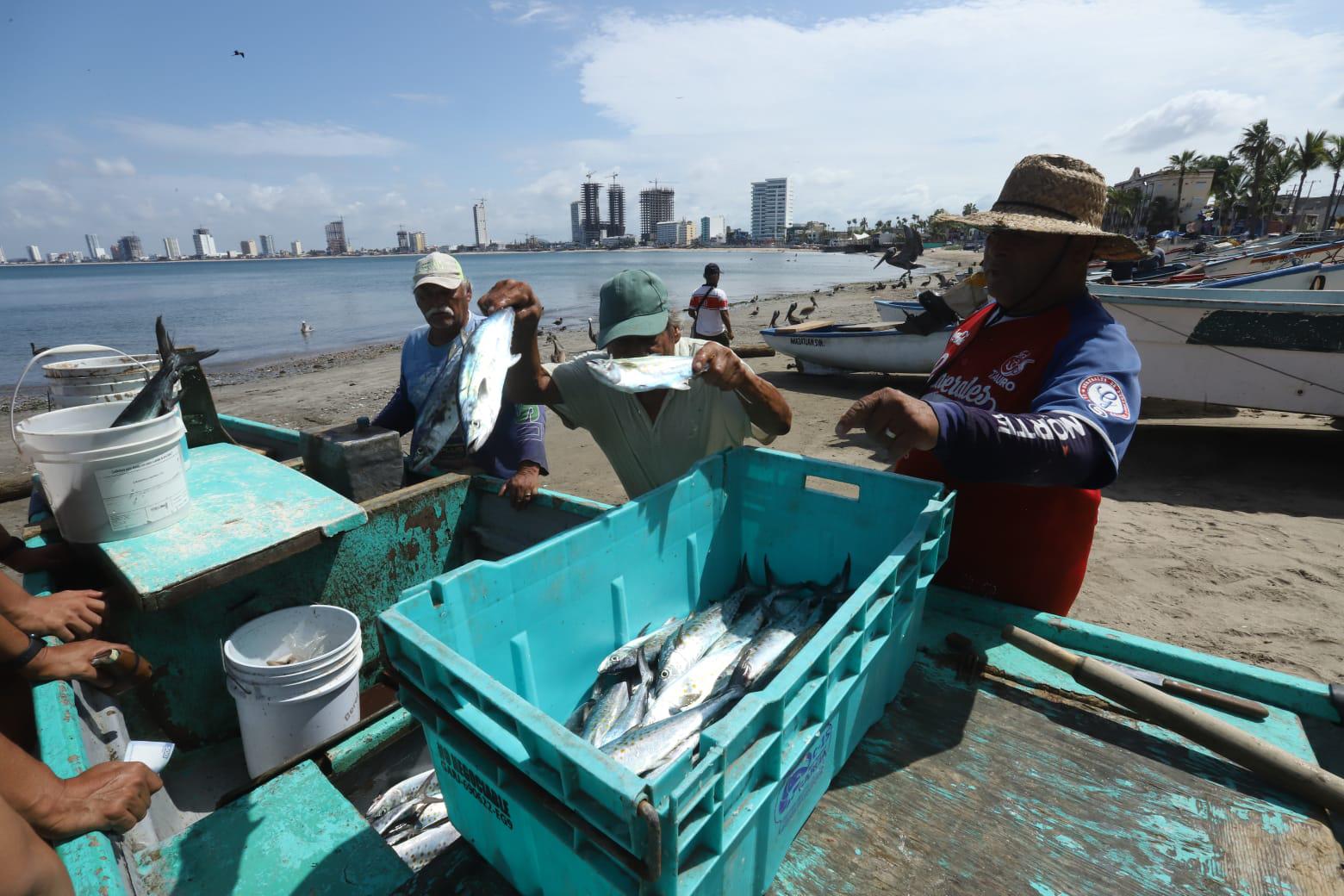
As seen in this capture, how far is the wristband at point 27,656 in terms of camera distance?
6.16 ft

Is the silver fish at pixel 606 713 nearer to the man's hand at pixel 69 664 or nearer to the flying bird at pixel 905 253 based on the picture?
the man's hand at pixel 69 664

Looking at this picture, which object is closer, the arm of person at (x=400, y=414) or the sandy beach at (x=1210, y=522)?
the arm of person at (x=400, y=414)

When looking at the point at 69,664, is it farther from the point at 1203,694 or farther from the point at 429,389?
the point at 1203,694

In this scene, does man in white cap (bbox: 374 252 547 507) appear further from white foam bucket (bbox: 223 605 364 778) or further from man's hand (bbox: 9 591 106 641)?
man's hand (bbox: 9 591 106 641)

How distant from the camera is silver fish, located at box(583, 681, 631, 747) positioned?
1.79m

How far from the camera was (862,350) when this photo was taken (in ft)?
39.8

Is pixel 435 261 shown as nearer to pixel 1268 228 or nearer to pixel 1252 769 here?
pixel 1252 769

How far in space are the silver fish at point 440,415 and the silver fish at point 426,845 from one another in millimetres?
1798

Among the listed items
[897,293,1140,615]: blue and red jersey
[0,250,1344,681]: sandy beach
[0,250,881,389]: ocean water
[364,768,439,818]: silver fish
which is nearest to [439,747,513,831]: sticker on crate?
[364,768,439,818]: silver fish

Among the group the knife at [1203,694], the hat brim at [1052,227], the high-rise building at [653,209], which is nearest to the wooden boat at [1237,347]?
the hat brim at [1052,227]

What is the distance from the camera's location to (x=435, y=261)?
170 inches

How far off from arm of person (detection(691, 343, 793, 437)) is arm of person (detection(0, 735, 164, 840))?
6.84ft

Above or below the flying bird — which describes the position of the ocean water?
below

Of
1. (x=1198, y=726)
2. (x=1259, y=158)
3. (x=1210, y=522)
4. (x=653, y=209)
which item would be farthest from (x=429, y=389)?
(x=653, y=209)
